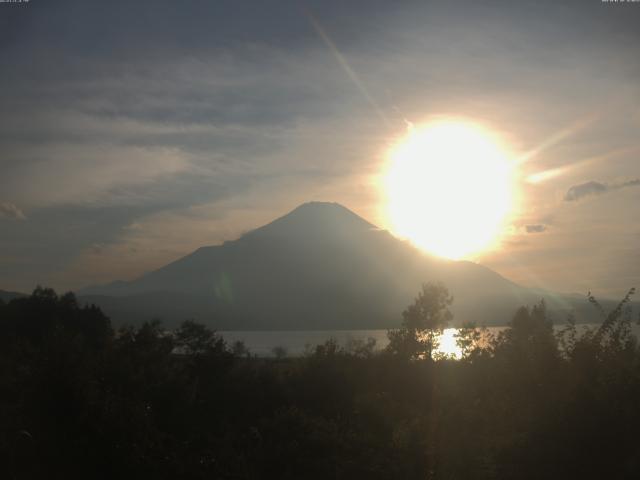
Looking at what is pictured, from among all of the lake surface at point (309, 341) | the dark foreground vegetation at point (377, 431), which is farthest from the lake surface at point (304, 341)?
the dark foreground vegetation at point (377, 431)

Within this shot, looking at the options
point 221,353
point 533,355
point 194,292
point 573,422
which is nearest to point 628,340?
point 533,355

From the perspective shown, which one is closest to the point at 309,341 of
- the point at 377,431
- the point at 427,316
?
the point at 427,316

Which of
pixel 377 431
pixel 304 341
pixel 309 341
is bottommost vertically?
pixel 304 341

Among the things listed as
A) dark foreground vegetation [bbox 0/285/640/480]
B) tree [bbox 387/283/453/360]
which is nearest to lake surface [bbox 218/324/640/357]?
tree [bbox 387/283/453/360]

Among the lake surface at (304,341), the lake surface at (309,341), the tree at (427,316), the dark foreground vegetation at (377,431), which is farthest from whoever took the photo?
the tree at (427,316)

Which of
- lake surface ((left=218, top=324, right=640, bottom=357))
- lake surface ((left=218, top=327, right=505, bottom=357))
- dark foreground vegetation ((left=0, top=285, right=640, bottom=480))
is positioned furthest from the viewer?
lake surface ((left=218, top=327, right=505, bottom=357))

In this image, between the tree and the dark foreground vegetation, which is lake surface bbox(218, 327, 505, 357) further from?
the dark foreground vegetation

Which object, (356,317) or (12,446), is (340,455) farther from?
(356,317)

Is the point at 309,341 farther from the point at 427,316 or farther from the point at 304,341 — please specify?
the point at 427,316

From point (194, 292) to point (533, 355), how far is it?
635 ft

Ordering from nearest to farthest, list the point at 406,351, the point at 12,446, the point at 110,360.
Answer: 1. the point at 12,446
2. the point at 110,360
3. the point at 406,351

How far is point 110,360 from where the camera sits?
488 inches

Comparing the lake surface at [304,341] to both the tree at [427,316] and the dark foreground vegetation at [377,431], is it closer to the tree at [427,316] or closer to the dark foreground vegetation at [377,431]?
the tree at [427,316]

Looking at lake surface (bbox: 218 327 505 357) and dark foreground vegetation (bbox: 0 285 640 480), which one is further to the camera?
lake surface (bbox: 218 327 505 357)
